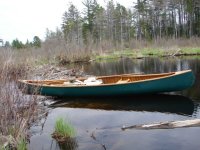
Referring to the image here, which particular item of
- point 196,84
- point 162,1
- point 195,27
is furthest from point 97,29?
point 196,84

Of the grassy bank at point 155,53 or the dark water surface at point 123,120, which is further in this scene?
the grassy bank at point 155,53

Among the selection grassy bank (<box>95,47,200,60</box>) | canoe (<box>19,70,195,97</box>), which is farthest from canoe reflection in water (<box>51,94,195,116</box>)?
grassy bank (<box>95,47,200,60</box>)

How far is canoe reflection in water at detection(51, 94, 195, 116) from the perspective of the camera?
31.0 feet

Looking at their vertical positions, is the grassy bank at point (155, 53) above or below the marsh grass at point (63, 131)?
above

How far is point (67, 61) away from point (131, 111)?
63.8 feet

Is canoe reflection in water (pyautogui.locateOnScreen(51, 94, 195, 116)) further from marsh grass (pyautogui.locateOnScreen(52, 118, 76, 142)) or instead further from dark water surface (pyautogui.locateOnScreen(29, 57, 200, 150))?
marsh grass (pyautogui.locateOnScreen(52, 118, 76, 142))

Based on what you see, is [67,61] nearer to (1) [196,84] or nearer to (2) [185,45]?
(2) [185,45]

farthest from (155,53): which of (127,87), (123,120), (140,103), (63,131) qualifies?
(63,131)

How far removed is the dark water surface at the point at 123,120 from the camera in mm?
6568

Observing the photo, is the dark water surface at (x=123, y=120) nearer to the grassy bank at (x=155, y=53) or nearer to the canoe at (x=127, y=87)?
the canoe at (x=127, y=87)

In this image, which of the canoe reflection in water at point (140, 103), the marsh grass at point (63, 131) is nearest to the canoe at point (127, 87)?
the canoe reflection in water at point (140, 103)

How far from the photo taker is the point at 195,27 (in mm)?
45219

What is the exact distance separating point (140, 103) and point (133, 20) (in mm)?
46003

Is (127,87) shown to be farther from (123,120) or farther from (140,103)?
(123,120)
